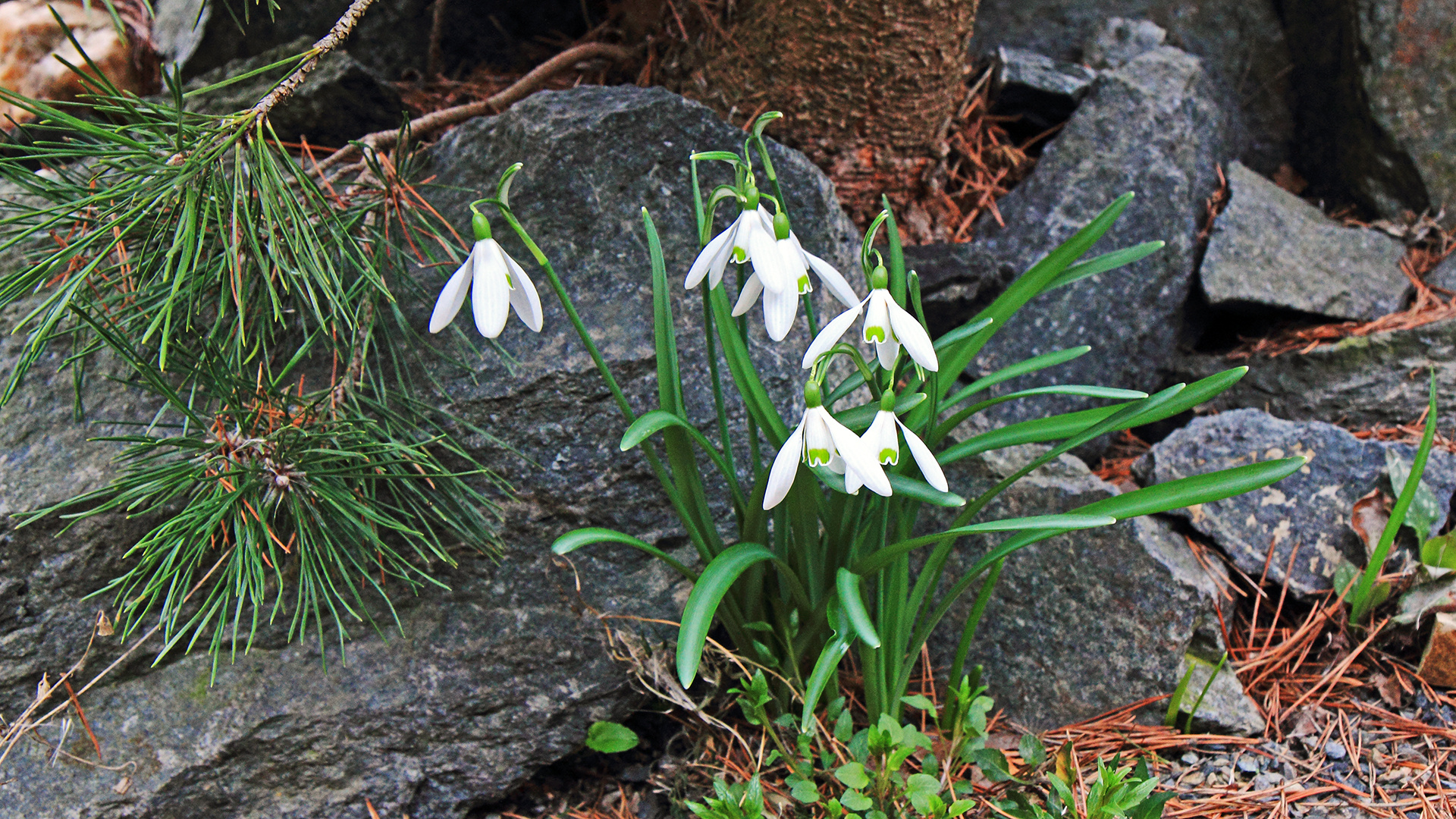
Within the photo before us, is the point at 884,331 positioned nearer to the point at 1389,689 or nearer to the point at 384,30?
the point at 1389,689

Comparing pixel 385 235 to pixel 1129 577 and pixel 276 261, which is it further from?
pixel 1129 577

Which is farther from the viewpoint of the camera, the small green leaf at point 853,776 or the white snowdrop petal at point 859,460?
the small green leaf at point 853,776

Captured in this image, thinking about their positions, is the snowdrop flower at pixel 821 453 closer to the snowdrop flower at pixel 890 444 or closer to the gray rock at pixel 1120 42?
the snowdrop flower at pixel 890 444

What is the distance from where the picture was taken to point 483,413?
4.63 feet

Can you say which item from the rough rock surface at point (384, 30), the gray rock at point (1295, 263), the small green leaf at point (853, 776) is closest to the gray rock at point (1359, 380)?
the gray rock at point (1295, 263)

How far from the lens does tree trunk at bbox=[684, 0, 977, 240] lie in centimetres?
179

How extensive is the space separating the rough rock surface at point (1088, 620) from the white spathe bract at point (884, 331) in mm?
749

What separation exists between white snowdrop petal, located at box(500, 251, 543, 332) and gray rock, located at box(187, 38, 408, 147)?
1.09 m

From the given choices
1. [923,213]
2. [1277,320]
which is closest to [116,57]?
[923,213]

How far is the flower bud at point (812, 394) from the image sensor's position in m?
0.86

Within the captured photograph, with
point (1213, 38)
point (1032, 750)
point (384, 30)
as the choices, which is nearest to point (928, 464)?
point (1032, 750)

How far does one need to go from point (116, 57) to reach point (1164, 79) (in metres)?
2.63

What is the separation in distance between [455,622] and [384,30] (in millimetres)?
1515

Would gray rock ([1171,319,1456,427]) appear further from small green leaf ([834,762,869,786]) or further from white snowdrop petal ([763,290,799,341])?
white snowdrop petal ([763,290,799,341])
